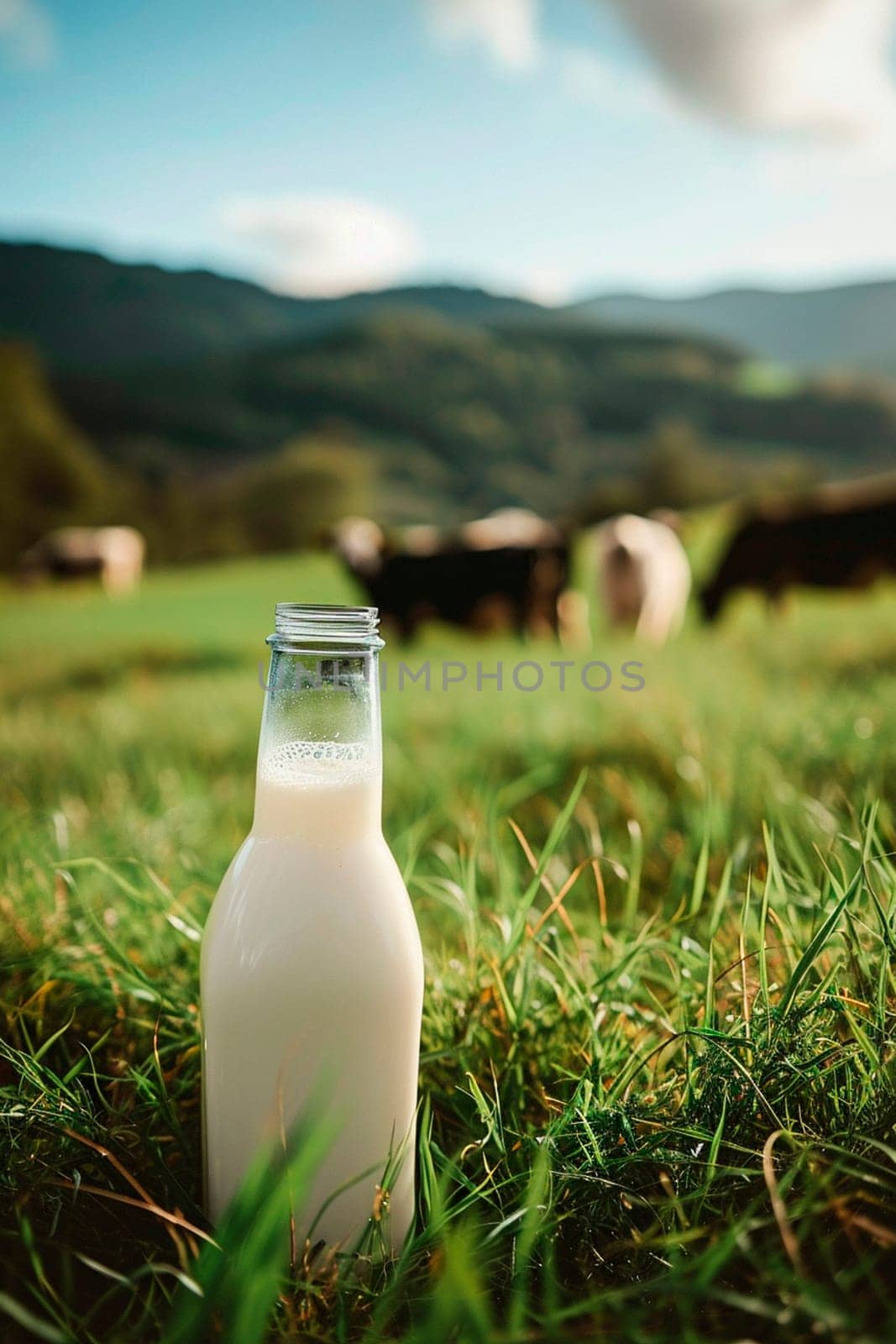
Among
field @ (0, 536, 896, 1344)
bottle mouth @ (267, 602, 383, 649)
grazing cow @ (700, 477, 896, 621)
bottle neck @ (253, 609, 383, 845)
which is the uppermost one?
grazing cow @ (700, 477, 896, 621)

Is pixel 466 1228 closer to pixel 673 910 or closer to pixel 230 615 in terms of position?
pixel 673 910

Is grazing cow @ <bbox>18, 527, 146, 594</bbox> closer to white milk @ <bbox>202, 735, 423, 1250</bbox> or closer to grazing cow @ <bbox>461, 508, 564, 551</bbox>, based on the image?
grazing cow @ <bbox>461, 508, 564, 551</bbox>

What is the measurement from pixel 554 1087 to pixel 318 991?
297 mm

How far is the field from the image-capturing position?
58 centimetres

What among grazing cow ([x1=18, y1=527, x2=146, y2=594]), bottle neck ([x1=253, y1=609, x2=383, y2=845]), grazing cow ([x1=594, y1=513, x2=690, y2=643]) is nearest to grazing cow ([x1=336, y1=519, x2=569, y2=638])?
grazing cow ([x1=594, y1=513, x2=690, y2=643])

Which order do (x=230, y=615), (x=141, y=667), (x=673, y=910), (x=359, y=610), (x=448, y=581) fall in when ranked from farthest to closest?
(x=230, y=615), (x=448, y=581), (x=141, y=667), (x=673, y=910), (x=359, y=610)

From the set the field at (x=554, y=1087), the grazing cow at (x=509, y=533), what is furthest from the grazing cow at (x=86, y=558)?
the field at (x=554, y=1087)

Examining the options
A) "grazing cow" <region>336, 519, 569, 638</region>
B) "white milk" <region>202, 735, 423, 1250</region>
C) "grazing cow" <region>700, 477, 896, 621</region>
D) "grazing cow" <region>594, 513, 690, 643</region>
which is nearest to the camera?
"white milk" <region>202, 735, 423, 1250</region>

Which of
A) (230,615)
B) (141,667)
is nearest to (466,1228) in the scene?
(141,667)

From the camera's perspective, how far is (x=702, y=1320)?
0.61 metres

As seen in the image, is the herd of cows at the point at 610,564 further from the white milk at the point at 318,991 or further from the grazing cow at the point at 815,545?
the white milk at the point at 318,991

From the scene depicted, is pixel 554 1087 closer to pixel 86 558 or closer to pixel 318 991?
pixel 318 991

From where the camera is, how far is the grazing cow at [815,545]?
19.6 feet

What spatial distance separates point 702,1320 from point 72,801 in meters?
1.76
